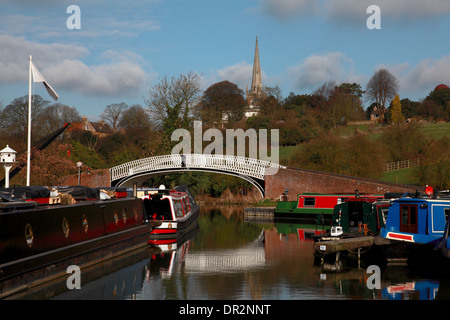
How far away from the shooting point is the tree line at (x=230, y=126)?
4356cm

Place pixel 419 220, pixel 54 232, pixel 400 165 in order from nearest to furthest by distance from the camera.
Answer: pixel 54 232 → pixel 419 220 → pixel 400 165

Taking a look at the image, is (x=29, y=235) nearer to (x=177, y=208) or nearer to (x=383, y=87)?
(x=177, y=208)

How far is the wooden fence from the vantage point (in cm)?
4856

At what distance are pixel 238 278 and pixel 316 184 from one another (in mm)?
23921

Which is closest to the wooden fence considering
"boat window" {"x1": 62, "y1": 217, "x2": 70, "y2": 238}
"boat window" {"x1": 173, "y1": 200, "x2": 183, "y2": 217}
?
"boat window" {"x1": 173, "y1": 200, "x2": 183, "y2": 217}

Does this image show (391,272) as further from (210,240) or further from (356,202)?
(210,240)

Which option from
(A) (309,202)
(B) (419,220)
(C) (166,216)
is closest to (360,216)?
(B) (419,220)

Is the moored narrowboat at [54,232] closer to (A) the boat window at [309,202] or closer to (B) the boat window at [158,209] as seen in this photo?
(B) the boat window at [158,209]

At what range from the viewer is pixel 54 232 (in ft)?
44.7

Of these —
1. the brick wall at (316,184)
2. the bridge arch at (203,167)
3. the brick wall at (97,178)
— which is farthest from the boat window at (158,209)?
the brick wall at (97,178)

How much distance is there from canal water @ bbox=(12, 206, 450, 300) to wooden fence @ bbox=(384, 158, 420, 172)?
91.9 ft

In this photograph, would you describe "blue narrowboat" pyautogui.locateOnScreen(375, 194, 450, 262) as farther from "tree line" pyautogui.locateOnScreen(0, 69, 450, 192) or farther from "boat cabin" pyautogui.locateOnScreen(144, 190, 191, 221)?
"tree line" pyautogui.locateOnScreen(0, 69, 450, 192)

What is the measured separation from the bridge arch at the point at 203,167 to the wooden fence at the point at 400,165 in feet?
44.0
